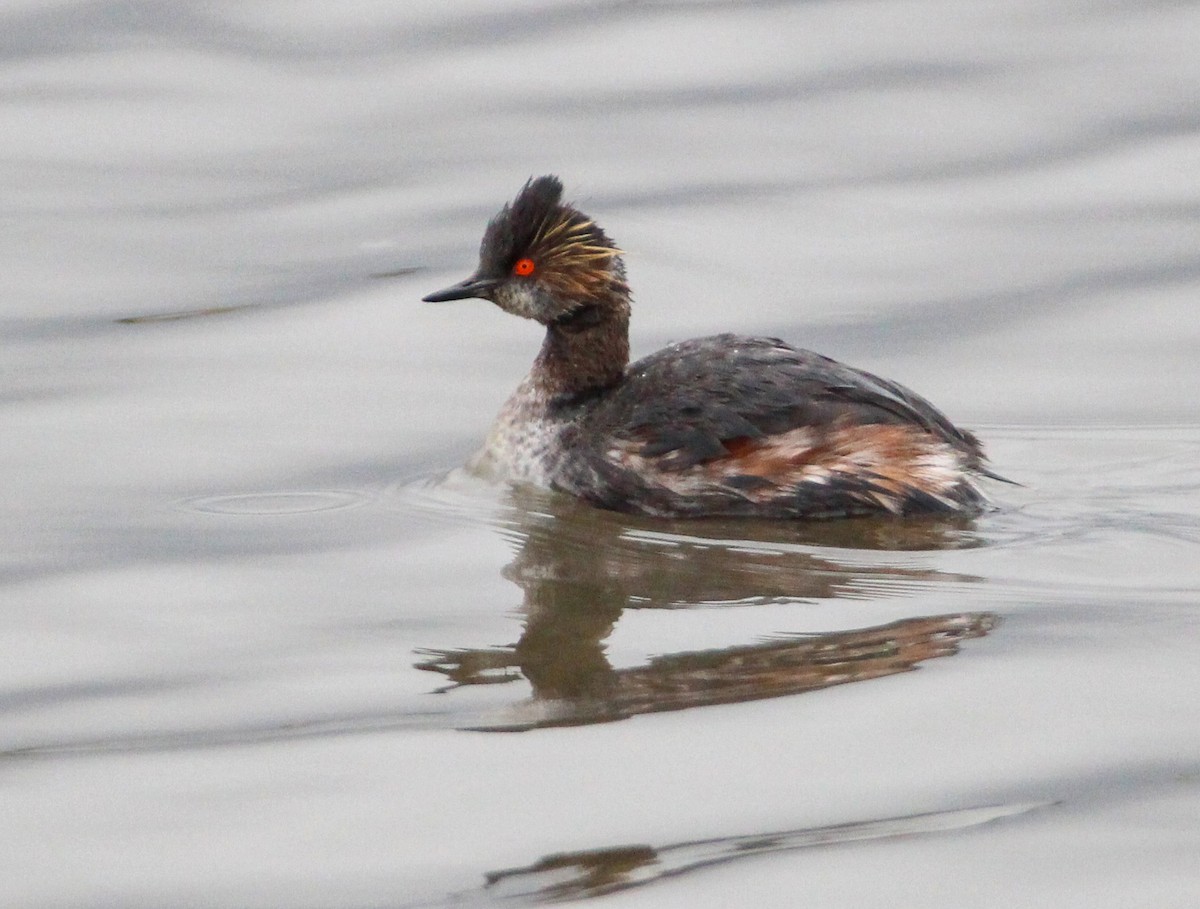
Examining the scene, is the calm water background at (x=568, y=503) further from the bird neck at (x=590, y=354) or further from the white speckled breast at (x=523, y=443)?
the bird neck at (x=590, y=354)

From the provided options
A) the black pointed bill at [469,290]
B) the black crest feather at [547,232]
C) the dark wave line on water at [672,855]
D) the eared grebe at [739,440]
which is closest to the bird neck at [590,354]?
the eared grebe at [739,440]

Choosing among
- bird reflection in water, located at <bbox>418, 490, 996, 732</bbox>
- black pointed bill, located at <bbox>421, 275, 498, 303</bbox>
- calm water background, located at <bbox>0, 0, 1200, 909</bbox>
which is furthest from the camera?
black pointed bill, located at <bbox>421, 275, 498, 303</bbox>

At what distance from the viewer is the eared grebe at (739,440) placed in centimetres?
653

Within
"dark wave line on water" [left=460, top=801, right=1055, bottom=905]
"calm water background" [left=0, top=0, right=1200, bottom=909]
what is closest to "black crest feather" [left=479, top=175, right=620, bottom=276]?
"calm water background" [left=0, top=0, right=1200, bottom=909]

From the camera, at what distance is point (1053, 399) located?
7.64 m

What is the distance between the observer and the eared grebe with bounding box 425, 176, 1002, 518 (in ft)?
21.4

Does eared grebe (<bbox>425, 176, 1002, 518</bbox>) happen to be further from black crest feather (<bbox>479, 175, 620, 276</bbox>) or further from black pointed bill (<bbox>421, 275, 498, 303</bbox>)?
black pointed bill (<bbox>421, 275, 498, 303</bbox>)

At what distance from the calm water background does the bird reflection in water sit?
0.02 m

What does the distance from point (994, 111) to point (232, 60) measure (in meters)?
4.20

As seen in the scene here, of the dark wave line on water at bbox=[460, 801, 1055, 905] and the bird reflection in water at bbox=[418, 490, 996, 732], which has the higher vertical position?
the bird reflection in water at bbox=[418, 490, 996, 732]

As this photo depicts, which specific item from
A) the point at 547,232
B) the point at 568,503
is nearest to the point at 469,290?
the point at 547,232

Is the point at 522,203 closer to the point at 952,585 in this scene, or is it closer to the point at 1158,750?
the point at 952,585

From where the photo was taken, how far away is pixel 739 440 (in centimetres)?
657

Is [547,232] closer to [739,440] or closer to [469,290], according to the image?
[469,290]
